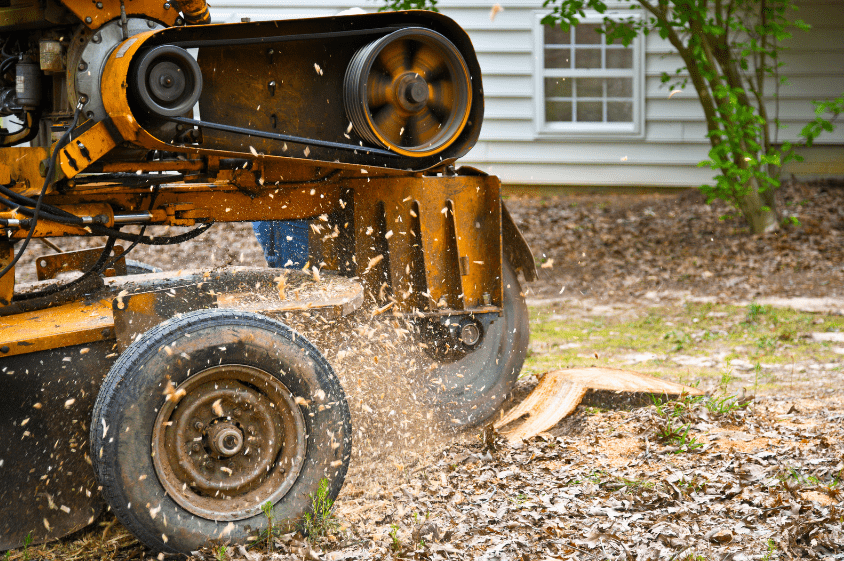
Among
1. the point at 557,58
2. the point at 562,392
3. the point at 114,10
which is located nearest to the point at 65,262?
the point at 114,10

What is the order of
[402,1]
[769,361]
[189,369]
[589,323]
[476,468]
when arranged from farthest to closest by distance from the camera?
[402,1], [589,323], [769,361], [476,468], [189,369]

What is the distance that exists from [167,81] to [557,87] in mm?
9370

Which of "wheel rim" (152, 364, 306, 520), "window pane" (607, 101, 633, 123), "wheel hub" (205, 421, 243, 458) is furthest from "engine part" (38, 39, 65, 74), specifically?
"window pane" (607, 101, 633, 123)

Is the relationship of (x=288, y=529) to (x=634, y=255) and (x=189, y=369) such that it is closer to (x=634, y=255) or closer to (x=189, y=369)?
(x=189, y=369)

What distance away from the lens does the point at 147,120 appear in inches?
137

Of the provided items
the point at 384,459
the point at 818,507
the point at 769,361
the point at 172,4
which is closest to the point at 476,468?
the point at 384,459

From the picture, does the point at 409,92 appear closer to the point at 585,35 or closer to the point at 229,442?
the point at 229,442

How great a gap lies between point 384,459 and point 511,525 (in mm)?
1045

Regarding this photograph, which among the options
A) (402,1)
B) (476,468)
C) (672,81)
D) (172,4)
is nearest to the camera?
(172,4)

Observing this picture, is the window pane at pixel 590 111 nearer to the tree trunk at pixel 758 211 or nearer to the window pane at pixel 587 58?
the window pane at pixel 587 58

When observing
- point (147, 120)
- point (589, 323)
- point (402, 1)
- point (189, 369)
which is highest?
point (402, 1)

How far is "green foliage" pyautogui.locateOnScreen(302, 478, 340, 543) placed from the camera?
10.8 ft

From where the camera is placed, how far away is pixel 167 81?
3416 millimetres

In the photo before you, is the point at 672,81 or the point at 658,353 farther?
the point at 672,81
